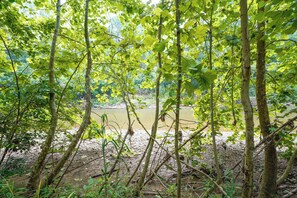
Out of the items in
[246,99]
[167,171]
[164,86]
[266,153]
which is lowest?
[167,171]

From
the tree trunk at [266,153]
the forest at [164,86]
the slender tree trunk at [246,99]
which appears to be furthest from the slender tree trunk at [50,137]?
the tree trunk at [266,153]

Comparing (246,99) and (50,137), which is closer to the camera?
(246,99)

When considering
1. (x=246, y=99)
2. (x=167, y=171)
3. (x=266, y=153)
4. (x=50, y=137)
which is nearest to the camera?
(x=246, y=99)

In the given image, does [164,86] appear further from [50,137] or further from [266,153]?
[50,137]

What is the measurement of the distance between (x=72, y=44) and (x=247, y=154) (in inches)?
108

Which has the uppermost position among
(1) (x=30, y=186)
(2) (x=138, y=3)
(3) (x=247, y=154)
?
(2) (x=138, y=3)

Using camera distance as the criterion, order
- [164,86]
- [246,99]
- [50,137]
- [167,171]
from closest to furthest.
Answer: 1. [246,99]
2. [164,86]
3. [50,137]
4. [167,171]

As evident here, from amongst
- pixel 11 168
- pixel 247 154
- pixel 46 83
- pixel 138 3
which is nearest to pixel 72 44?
pixel 46 83

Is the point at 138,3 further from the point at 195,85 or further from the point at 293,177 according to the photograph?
the point at 293,177

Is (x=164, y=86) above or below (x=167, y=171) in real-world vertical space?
above

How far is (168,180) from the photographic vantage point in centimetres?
337

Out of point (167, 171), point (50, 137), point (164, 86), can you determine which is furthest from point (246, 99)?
point (167, 171)

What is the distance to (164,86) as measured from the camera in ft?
7.39

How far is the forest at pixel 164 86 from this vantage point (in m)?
1.21
